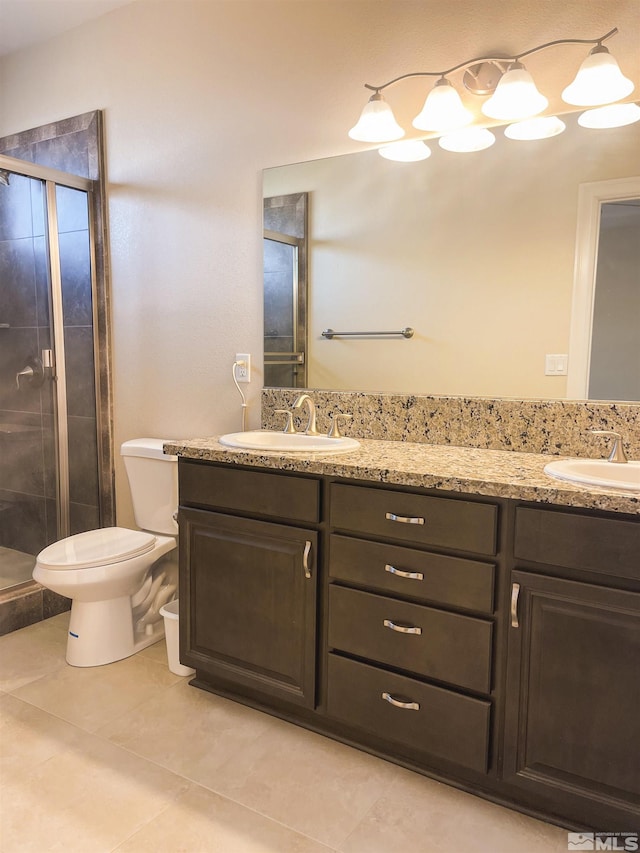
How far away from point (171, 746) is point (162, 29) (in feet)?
8.87

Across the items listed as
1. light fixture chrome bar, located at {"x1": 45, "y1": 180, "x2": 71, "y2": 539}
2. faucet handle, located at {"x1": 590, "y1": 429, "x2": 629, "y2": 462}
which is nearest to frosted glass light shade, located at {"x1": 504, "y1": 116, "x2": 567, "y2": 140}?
faucet handle, located at {"x1": 590, "y1": 429, "x2": 629, "y2": 462}

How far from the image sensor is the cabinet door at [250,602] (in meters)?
1.80

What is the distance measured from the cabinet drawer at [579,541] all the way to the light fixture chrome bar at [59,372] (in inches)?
86.8

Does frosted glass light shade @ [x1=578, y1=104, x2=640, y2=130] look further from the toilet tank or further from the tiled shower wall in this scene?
the tiled shower wall

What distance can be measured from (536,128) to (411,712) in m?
1.71

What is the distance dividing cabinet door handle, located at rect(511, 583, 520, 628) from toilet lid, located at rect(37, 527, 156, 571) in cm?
140

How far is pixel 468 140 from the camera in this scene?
1.95 m

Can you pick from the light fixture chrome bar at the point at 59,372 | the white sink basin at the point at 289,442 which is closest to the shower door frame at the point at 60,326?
the light fixture chrome bar at the point at 59,372

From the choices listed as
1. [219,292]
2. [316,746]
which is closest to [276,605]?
[316,746]

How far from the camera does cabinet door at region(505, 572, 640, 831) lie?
53.8 inches

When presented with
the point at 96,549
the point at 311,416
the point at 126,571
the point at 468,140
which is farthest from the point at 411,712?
the point at 468,140

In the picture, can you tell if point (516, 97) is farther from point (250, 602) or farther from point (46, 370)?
point (46, 370)

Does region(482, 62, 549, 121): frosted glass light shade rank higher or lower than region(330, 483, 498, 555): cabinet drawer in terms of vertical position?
higher

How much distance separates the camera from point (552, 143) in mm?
1831
